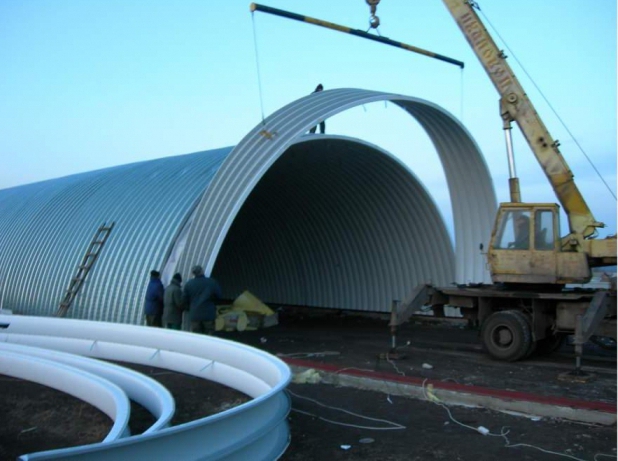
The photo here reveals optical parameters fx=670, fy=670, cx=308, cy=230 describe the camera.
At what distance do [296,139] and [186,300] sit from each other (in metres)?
4.32

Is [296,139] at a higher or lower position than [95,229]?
higher

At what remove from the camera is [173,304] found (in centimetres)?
1371

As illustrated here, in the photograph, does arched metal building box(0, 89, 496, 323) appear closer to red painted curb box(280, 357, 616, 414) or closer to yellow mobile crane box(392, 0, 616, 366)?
yellow mobile crane box(392, 0, 616, 366)

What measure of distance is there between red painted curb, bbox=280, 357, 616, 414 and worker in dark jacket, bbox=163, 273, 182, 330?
9.87 feet

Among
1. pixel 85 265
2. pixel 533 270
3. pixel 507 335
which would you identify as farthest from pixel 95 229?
pixel 533 270

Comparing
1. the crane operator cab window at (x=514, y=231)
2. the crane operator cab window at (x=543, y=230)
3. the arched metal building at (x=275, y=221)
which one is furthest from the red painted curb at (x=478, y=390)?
the arched metal building at (x=275, y=221)

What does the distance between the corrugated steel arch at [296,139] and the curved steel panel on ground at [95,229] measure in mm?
1272

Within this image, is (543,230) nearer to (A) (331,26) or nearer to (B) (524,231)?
(B) (524,231)

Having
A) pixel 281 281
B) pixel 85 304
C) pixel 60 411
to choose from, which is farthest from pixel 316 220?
pixel 60 411

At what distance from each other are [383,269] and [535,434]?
1296cm

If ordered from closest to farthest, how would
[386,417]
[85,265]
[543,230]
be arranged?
[386,417]
[543,230]
[85,265]

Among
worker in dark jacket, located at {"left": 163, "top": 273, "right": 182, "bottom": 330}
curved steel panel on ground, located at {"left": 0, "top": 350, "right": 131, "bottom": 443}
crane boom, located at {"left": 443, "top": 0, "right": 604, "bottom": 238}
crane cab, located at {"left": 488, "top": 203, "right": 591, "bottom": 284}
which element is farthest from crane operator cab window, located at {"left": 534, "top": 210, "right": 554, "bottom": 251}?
curved steel panel on ground, located at {"left": 0, "top": 350, "right": 131, "bottom": 443}

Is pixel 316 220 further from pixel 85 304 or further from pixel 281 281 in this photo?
pixel 85 304

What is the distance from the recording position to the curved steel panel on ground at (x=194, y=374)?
5102 millimetres
